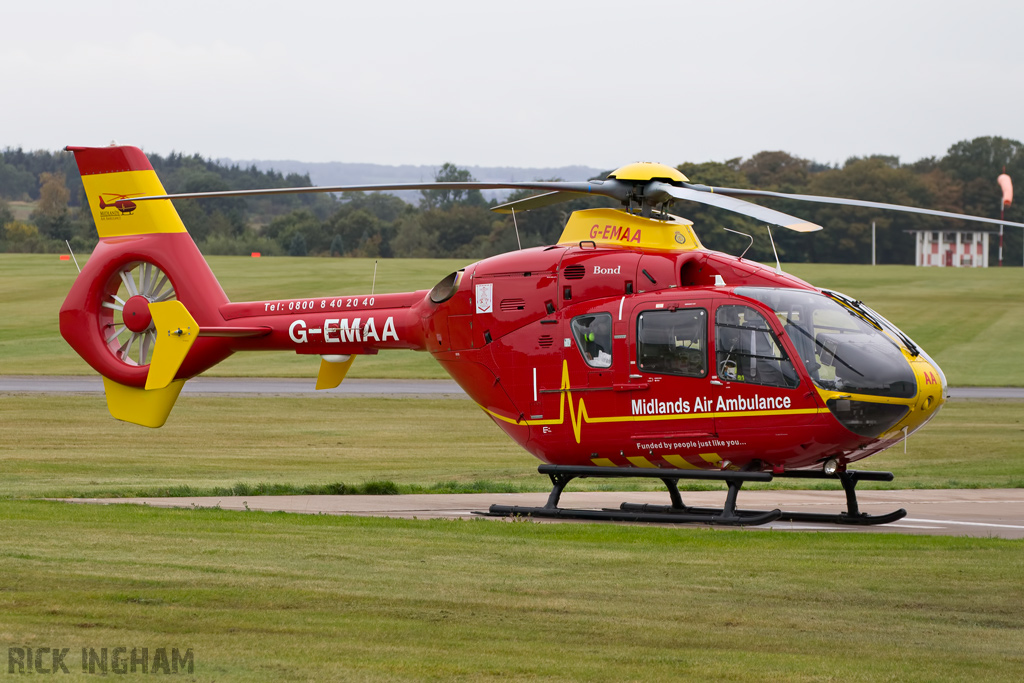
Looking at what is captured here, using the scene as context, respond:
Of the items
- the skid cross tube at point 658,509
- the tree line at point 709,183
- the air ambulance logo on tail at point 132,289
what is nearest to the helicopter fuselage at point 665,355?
the skid cross tube at point 658,509

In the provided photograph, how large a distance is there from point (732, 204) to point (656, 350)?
6.17ft

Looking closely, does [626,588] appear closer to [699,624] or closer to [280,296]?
[699,624]

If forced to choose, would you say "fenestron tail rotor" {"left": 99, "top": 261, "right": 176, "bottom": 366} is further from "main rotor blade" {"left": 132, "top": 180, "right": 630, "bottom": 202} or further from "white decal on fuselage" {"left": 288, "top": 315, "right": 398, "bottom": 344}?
"main rotor blade" {"left": 132, "top": 180, "right": 630, "bottom": 202}

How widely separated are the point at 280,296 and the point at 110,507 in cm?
5203

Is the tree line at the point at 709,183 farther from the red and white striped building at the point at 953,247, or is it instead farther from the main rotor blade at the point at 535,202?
the main rotor blade at the point at 535,202

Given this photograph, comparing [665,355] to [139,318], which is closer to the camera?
[665,355]

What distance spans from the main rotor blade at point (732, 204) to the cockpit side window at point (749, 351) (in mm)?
1028

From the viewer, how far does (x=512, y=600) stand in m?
8.54

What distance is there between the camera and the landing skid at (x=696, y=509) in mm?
12992

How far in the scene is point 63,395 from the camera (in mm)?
33469

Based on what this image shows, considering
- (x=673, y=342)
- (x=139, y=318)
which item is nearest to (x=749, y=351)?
(x=673, y=342)

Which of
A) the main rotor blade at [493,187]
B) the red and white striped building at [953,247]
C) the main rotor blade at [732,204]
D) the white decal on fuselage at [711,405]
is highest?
the main rotor blade at [493,187]

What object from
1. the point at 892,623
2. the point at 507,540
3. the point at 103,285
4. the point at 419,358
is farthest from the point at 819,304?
the point at 419,358

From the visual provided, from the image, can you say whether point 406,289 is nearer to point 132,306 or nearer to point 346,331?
point 132,306
